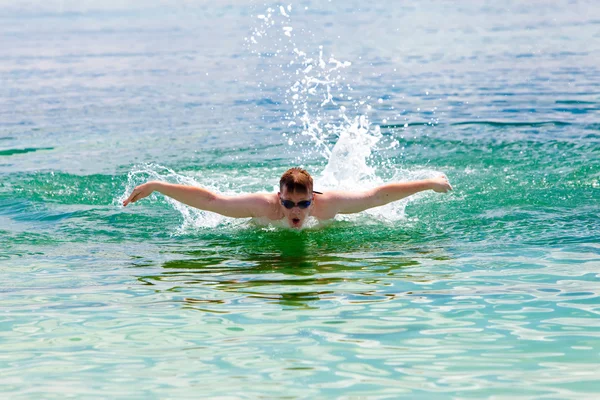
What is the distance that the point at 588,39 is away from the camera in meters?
23.7

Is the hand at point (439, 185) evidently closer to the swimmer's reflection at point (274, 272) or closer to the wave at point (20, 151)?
the swimmer's reflection at point (274, 272)

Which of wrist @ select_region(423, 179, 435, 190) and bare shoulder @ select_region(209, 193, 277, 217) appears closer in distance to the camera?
wrist @ select_region(423, 179, 435, 190)

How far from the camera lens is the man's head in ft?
27.7

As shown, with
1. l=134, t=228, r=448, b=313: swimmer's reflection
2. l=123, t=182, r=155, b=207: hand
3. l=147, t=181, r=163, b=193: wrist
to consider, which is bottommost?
l=134, t=228, r=448, b=313: swimmer's reflection

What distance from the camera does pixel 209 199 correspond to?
342 inches

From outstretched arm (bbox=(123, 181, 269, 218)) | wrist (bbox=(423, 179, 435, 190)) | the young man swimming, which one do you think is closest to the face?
the young man swimming

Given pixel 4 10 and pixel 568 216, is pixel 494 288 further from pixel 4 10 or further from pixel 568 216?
pixel 4 10

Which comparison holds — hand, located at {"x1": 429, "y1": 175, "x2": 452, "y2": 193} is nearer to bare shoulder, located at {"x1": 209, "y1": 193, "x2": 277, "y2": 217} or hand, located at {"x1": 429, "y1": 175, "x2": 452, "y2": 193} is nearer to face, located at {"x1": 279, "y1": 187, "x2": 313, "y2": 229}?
face, located at {"x1": 279, "y1": 187, "x2": 313, "y2": 229}

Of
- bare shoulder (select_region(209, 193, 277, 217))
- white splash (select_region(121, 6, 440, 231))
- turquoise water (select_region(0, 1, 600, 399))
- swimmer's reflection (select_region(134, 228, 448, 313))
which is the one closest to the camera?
turquoise water (select_region(0, 1, 600, 399))

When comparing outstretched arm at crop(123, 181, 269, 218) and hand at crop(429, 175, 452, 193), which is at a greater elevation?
hand at crop(429, 175, 452, 193)

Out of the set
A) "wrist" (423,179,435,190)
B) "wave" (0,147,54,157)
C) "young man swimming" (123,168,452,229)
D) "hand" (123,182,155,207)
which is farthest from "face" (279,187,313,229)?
"wave" (0,147,54,157)

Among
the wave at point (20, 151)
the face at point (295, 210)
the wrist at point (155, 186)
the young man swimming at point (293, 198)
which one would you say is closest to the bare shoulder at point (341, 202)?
→ the young man swimming at point (293, 198)

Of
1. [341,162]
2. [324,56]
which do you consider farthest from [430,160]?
[324,56]

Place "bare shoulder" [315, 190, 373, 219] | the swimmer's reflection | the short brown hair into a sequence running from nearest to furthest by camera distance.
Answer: the swimmer's reflection → the short brown hair → "bare shoulder" [315, 190, 373, 219]
